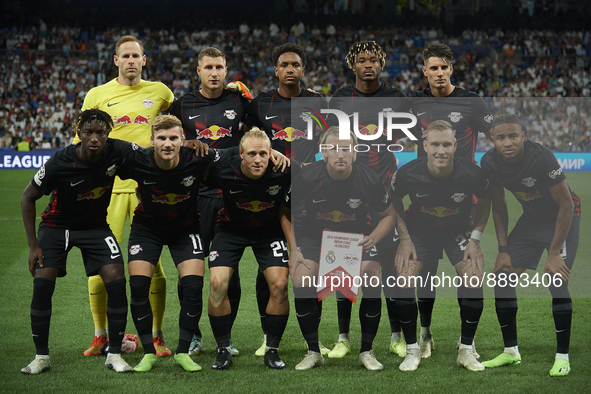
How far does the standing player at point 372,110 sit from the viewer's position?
4820 mm

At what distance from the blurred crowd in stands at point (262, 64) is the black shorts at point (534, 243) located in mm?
14463

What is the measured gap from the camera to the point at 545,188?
4.39 meters

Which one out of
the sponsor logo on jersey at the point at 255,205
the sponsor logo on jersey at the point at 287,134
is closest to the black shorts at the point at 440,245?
the sponsor logo on jersey at the point at 255,205

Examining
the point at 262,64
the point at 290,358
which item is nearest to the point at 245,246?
the point at 290,358

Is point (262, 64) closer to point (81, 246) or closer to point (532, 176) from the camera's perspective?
point (81, 246)

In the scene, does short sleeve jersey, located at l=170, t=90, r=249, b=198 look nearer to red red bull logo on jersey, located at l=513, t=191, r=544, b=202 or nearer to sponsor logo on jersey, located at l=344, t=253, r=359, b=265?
sponsor logo on jersey, located at l=344, t=253, r=359, b=265

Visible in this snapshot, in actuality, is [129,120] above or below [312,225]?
above

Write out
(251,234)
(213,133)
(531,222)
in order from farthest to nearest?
(213,133) → (251,234) → (531,222)

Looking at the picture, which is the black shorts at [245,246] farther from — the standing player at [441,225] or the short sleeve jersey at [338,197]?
the standing player at [441,225]

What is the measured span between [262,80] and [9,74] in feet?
31.8

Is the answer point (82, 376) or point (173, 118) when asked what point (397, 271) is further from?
point (82, 376)

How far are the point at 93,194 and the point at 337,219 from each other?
5.99ft

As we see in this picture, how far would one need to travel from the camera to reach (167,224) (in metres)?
4.55

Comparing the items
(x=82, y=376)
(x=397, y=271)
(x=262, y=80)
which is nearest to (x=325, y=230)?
(x=397, y=271)
